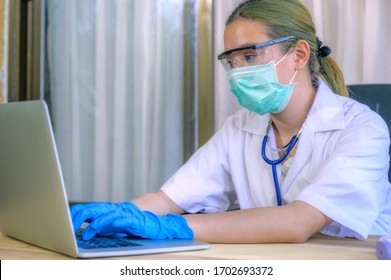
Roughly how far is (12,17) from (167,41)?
100 centimetres

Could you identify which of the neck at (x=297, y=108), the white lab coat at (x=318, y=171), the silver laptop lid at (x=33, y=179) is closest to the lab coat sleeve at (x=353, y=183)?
the white lab coat at (x=318, y=171)

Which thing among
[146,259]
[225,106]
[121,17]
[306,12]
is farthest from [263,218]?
[121,17]

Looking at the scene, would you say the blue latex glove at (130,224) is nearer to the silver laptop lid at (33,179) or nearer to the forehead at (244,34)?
the silver laptop lid at (33,179)

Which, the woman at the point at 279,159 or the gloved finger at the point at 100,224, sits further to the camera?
the woman at the point at 279,159

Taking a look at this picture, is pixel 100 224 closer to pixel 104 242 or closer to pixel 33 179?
pixel 104 242

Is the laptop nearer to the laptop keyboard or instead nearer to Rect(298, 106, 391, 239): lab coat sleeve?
the laptop keyboard

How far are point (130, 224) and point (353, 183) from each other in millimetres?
484

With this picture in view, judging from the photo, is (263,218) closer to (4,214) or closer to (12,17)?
(4,214)

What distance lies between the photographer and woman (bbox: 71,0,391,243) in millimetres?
1133

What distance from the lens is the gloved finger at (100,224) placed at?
3.34 feet

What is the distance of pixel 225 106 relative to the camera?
8.90 feet

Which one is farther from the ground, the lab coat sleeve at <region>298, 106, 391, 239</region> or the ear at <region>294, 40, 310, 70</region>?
the ear at <region>294, 40, 310, 70</region>

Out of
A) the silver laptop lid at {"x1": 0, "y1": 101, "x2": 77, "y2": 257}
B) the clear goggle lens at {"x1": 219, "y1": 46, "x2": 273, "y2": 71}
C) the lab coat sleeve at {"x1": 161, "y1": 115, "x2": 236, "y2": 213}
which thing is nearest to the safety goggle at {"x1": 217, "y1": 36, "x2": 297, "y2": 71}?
the clear goggle lens at {"x1": 219, "y1": 46, "x2": 273, "y2": 71}

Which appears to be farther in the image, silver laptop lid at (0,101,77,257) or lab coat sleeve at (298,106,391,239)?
lab coat sleeve at (298,106,391,239)
